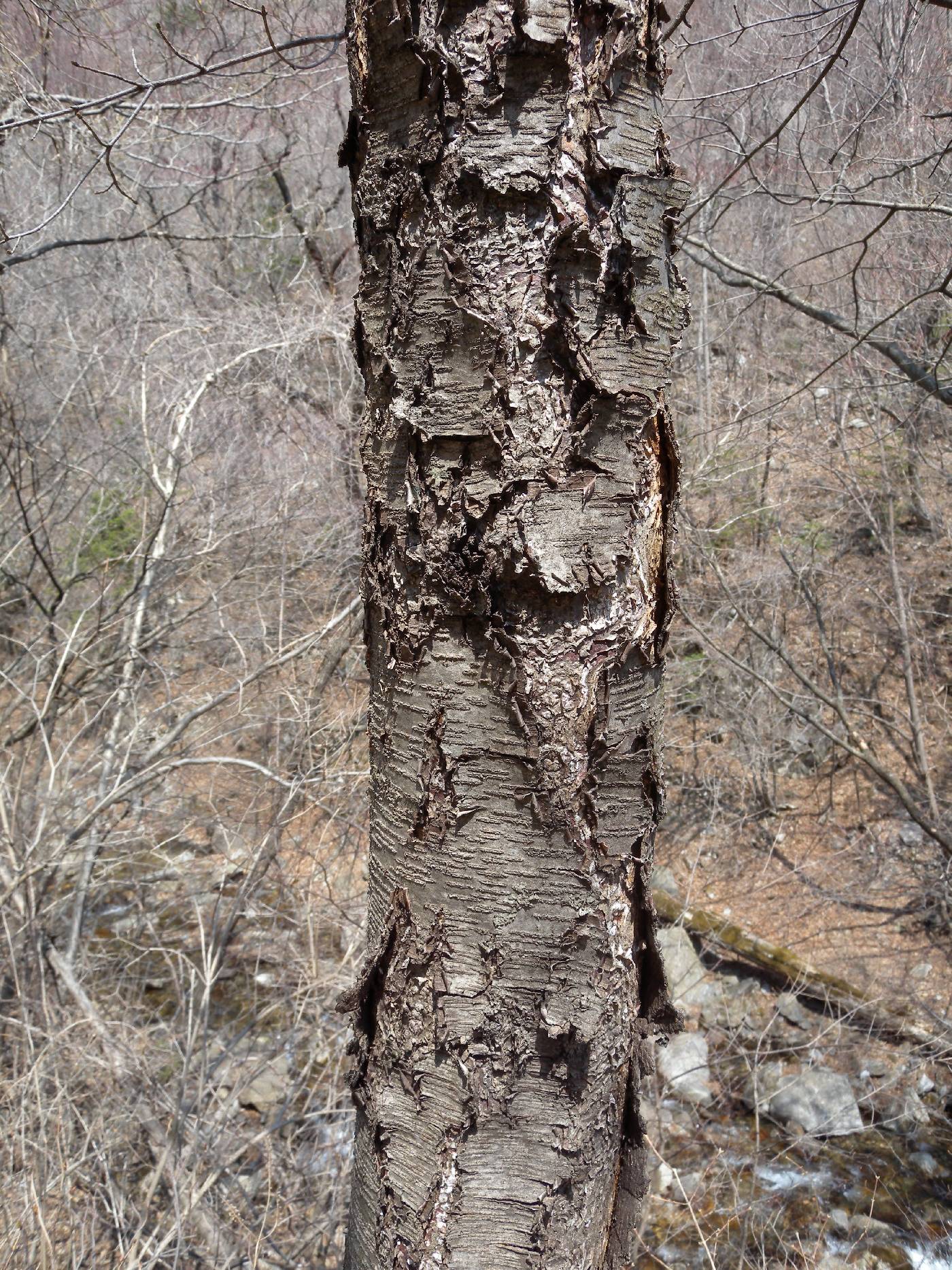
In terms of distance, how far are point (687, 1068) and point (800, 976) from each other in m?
0.92

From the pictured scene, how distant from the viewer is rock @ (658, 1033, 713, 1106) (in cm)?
424

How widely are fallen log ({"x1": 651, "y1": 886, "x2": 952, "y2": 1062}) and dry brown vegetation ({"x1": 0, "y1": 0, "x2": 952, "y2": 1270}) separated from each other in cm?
12

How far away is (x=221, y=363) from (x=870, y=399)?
476cm

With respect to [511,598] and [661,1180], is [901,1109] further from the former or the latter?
[511,598]

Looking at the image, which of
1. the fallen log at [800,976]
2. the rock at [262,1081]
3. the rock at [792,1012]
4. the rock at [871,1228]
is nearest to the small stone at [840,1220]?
the rock at [871,1228]

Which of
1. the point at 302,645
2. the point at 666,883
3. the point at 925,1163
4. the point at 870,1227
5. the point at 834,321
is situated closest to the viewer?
the point at 870,1227

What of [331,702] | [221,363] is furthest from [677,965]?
[221,363]

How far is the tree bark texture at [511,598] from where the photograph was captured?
2.93 feet

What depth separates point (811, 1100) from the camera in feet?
13.6

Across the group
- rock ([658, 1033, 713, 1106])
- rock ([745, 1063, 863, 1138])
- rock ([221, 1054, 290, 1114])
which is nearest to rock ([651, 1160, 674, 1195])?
rock ([658, 1033, 713, 1106])

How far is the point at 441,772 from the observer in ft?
3.32

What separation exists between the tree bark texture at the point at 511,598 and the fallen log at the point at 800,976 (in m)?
3.18

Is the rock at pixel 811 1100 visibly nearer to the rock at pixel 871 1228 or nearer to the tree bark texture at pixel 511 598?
the rock at pixel 871 1228

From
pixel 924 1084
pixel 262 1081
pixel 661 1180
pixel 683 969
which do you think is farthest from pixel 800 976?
pixel 262 1081
